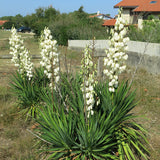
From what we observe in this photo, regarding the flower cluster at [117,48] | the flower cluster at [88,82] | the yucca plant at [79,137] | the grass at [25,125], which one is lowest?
the grass at [25,125]

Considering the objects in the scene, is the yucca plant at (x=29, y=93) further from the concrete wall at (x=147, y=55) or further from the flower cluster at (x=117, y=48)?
the concrete wall at (x=147, y=55)

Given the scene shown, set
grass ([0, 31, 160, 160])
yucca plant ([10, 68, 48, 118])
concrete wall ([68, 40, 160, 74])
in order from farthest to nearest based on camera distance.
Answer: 1. concrete wall ([68, 40, 160, 74])
2. yucca plant ([10, 68, 48, 118])
3. grass ([0, 31, 160, 160])

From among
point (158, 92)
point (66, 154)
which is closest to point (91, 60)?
point (66, 154)

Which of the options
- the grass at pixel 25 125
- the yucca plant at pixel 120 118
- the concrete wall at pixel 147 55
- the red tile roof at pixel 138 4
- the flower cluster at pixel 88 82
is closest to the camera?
the flower cluster at pixel 88 82

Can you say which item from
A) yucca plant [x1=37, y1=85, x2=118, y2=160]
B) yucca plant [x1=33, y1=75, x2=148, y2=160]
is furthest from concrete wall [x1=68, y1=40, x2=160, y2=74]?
yucca plant [x1=37, y1=85, x2=118, y2=160]

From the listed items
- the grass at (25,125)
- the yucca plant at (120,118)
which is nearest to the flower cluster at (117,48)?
the yucca plant at (120,118)

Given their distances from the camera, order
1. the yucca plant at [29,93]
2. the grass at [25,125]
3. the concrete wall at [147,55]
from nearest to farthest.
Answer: the grass at [25,125], the yucca plant at [29,93], the concrete wall at [147,55]

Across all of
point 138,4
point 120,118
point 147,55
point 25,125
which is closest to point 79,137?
point 120,118

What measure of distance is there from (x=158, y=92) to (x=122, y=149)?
10.6 feet

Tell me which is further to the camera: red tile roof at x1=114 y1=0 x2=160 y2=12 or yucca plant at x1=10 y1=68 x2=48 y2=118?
red tile roof at x1=114 y1=0 x2=160 y2=12

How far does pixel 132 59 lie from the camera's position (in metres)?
8.39

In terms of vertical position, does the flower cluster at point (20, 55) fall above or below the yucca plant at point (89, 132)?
above

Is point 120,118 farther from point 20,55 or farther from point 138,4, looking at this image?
point 138,4

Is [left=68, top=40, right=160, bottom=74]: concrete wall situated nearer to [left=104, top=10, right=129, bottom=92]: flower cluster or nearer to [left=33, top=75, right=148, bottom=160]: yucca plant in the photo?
[left=33, top=75, right=148, bottom=160]: yucca plant
